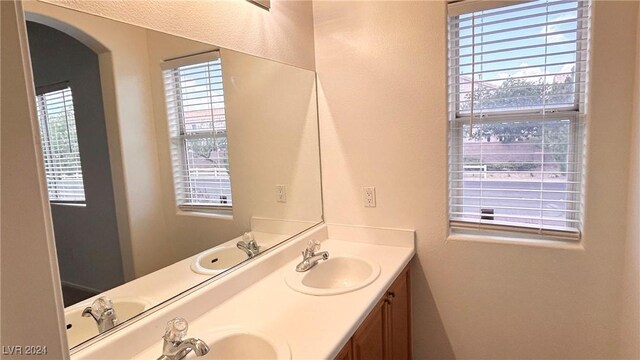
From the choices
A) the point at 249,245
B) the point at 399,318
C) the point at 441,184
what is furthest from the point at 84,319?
the point at 441,184

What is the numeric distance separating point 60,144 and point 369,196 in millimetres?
1406

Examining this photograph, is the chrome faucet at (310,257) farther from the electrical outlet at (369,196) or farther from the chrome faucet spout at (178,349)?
the chrome faucet spout at (178,349)

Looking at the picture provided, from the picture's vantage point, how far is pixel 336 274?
1766mm

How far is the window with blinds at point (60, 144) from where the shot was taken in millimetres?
852

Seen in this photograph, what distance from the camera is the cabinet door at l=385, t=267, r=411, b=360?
1.54 metres

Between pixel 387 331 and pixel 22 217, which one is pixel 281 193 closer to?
pixel 387 331

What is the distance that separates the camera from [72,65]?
94 cm

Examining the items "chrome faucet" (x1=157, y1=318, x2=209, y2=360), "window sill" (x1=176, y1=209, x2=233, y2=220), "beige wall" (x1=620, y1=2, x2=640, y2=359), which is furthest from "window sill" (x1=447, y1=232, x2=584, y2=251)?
→ "chrome faucet" (x1=157, y1=318, x2=209, y2=360)

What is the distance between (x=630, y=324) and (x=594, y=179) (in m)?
0.60

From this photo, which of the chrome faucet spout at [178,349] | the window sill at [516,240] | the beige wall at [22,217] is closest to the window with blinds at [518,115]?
the window sill at [516,240]

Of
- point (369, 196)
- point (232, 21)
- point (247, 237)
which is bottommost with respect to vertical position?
point (247, 237)

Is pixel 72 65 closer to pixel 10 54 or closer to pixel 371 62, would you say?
pixel 10 54

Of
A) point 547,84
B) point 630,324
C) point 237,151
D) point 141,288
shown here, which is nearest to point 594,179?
point 547,84

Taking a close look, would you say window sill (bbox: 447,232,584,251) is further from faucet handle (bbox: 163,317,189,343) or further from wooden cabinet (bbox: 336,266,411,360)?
faucet handle (bbox: 163,317,189,343)
